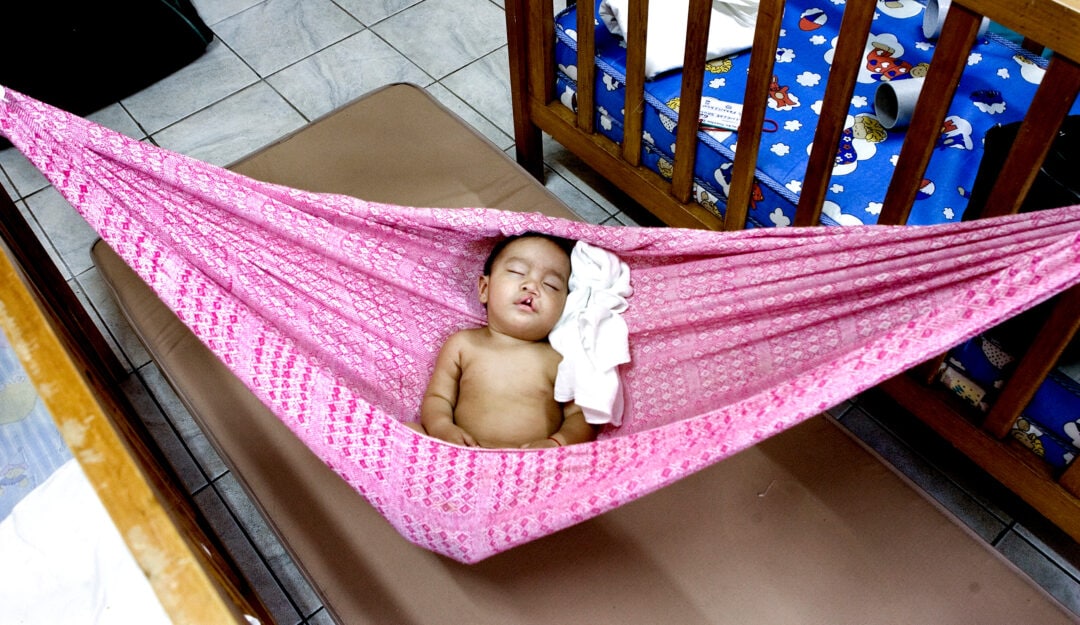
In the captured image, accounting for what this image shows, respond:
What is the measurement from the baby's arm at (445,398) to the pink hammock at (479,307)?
3 centimetres

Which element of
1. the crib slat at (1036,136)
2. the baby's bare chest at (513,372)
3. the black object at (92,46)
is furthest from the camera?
the black object at (92,46)

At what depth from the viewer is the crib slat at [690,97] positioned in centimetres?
123

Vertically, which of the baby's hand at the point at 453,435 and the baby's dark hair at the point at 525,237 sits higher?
the baby's dark hair at the point at 525,237

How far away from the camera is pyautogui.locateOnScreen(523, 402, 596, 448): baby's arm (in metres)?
1.28

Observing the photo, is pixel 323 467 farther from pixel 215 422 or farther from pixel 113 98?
pixel 113 98

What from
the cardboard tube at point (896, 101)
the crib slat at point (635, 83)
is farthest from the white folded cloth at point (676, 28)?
the cardboard tube at point (896, 101)

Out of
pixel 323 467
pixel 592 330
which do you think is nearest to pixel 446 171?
pixel 592 330

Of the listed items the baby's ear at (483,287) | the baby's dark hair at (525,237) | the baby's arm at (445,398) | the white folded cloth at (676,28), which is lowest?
the baby's arm at (445,398)

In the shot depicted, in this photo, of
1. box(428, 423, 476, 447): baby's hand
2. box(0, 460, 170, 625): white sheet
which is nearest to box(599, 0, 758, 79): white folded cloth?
box(428, 423, 476, 447): baby's hand

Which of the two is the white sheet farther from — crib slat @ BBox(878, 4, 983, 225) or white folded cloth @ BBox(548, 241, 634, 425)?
crib slat @ BBox(878, 4, 983, 225)

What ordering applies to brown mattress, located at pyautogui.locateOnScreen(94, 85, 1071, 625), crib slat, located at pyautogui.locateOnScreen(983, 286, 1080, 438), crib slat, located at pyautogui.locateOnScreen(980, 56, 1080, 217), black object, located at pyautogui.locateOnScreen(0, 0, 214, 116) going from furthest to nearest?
black object, located at pyautogui.locateOnScreen(0, 0, 214, 116), brown mattress, located at pyautogui.locateOnScreen(94, 85, 1071, 625), crib slat, located at pyautogui.locateOnScreen(983, 286, 1080, 438), crib slat, located at pyautogui.locateOnScreen(980, 56, 1080, 217)

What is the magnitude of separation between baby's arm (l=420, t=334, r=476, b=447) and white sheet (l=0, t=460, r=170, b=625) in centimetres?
45

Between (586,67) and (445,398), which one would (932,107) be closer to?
(586,67)

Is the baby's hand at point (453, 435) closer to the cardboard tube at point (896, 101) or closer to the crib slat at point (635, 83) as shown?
the crib slat at point (635, 83)
